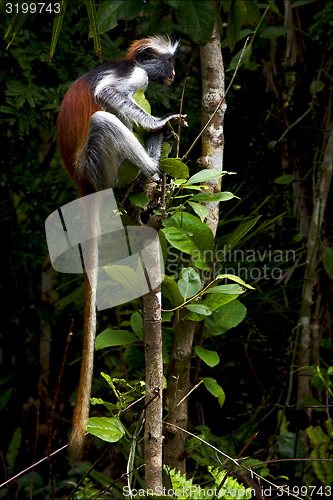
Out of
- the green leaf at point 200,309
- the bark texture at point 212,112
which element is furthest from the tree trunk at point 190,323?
the green leaf at point 200,309

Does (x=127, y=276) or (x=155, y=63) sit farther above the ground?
(x=155, y=63)

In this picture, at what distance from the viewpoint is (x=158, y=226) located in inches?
52.1

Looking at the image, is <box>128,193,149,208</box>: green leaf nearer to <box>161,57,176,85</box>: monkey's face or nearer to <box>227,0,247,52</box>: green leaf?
<box>227,0,247,52</box>: green leaf

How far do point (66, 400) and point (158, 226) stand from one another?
2.04m

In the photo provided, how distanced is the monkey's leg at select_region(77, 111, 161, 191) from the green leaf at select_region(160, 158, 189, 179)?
368mm

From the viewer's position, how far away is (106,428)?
4.23 ft

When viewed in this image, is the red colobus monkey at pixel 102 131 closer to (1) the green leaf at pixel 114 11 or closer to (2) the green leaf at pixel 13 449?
(1) the green leaf at pixel 114 11

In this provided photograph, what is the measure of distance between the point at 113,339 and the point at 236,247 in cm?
88

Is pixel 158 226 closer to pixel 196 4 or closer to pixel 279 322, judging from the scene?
pixel 196 4

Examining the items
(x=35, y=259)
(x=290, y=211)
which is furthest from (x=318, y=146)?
(x=35, y=259)

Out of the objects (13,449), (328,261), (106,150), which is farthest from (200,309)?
(13,449)

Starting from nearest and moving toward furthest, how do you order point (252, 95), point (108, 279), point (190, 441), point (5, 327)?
point (190, 441) → point (108, 279) → point (252, 95) → point (5, 327)

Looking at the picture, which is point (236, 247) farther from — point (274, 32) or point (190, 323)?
point (274, 32)

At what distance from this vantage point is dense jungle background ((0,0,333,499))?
7.61 feet
